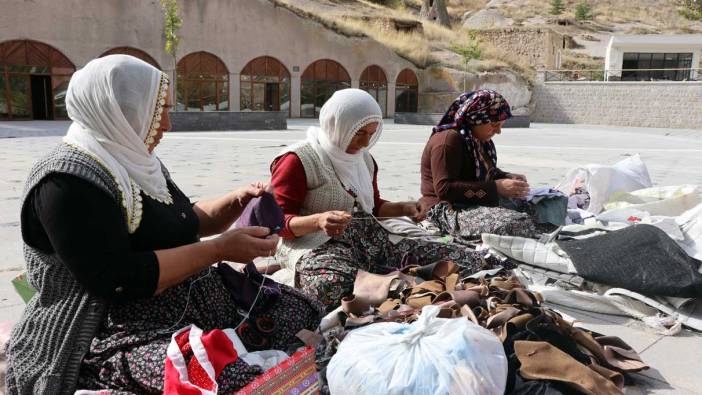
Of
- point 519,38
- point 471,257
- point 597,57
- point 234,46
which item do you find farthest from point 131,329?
point 597,57

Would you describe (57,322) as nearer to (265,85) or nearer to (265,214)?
(265,214)

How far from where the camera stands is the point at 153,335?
1861 millimetres

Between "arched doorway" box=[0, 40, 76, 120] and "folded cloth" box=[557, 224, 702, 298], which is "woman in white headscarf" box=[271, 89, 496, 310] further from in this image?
"arched doorway" box=[0, 40, 76, 120]

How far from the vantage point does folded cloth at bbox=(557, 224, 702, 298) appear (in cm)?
310

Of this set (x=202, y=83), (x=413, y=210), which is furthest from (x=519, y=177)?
(x=202, y=83)

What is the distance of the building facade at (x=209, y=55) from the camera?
22000 mm

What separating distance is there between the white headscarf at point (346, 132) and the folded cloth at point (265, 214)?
94 centimetres

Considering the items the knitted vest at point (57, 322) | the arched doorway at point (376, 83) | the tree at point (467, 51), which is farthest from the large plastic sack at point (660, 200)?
the tree at point (467, 51)

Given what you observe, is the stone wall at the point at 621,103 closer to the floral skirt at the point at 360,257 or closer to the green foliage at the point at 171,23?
the green foliage at the point at 171,23

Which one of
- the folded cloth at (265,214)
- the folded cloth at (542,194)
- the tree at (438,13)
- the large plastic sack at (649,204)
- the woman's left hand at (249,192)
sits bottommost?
the large plastic sack at (649,204)

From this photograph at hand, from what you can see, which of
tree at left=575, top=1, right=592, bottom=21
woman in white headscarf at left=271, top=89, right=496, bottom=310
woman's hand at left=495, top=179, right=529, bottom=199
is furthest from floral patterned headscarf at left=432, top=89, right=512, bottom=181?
tree at left=575, top=1, right=592, bottom=21

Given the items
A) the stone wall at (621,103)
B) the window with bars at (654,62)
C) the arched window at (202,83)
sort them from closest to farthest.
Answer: the arched window at (202,83)
the stone wall at (621,103)
the window with bars at (654,62)

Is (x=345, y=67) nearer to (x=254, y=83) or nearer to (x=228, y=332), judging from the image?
(x=254, y=83)

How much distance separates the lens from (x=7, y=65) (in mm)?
21703
